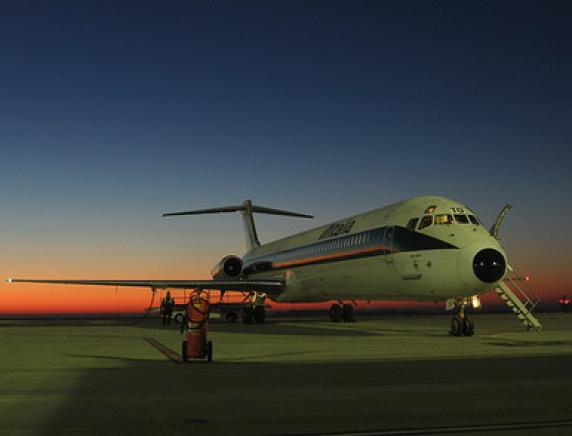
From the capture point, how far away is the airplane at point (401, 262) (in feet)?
55.6

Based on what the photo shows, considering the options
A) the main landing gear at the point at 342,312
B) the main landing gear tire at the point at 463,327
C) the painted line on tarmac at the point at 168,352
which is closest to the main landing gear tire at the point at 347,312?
the main landing gear at the point at 342,312

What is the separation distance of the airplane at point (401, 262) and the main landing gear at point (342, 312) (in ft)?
9.82

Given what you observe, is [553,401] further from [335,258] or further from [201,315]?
[335,258]

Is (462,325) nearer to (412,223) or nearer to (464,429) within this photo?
(412,223)

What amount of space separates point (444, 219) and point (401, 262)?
1611 millimetres

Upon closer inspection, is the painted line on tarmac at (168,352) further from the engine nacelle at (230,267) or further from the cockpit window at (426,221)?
the engine nacelle at (230,267)

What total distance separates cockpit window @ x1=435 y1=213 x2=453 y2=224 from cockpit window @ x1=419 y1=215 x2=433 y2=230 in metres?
0.16

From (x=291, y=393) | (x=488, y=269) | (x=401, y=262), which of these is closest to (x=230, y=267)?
(x=401, y=262)

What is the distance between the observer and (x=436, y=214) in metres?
18.4

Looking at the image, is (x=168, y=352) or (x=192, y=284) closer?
(x=168, y=352)

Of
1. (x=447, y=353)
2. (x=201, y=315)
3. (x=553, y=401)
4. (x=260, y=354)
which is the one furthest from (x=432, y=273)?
(x=553, y=401)

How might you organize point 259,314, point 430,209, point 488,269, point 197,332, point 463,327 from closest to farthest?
point 197,332 → point 488,269 → point 463,327 → point 430,209 → point 259,314

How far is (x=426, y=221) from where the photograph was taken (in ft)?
60.4

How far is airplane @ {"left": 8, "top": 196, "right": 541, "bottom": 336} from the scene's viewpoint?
55.6 feet
